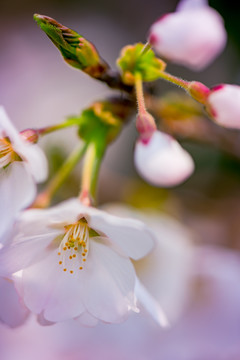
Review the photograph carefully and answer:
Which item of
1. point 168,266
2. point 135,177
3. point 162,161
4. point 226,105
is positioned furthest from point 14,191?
point 135,177

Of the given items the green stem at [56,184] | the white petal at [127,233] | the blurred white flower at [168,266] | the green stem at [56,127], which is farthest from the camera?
the blurred white flower at [168,266]

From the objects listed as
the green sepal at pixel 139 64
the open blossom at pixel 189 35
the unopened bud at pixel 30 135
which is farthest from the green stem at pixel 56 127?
the open blossom at pixel 189 35

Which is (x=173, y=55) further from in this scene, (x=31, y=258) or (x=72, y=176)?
(x=72, y=176)

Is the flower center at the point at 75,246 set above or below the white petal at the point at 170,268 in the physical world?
above

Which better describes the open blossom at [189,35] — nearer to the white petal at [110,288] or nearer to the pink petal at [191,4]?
the pink petal at [191,4]

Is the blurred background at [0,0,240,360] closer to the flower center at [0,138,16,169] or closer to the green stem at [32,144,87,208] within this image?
the green stem at [32,144,87,208]

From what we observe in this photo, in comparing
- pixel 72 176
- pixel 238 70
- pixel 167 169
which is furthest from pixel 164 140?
pixel 238 70

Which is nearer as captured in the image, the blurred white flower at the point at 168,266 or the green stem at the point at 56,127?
the green stem at the point at 56,127
